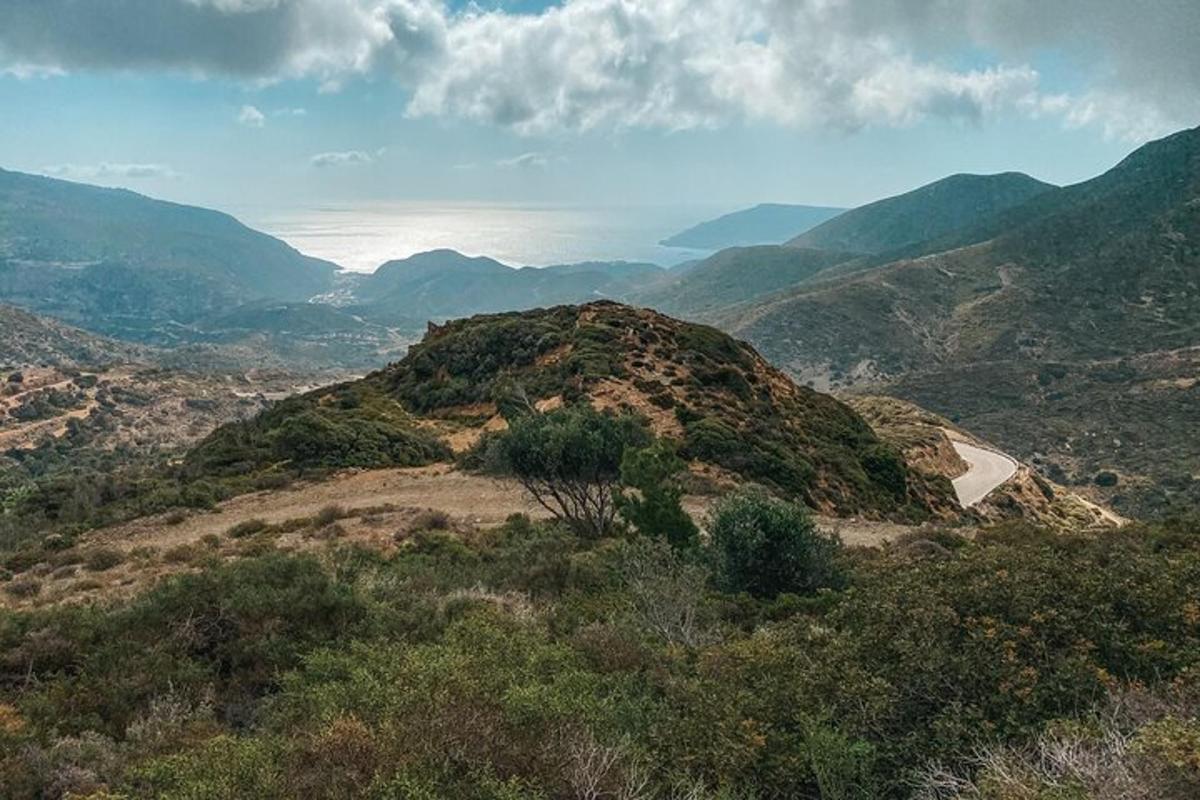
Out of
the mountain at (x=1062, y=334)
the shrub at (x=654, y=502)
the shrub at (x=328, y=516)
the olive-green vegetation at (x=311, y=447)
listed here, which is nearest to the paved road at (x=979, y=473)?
the mountain at (x=1062, y=334)

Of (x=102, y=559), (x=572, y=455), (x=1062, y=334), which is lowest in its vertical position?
(x=1062, y=334)

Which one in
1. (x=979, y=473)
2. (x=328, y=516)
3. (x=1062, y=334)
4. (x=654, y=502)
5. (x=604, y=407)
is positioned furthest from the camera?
(x=1062, y=334)

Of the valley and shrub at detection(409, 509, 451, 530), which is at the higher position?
the valley

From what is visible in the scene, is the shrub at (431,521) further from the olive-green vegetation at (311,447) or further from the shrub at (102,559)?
the olive-green vegetation at (311,447)

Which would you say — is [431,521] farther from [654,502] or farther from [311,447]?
[311,447]

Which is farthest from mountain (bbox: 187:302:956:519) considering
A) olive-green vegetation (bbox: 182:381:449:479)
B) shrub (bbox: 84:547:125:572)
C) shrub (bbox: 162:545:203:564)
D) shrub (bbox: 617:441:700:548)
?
shrub (bbox: 617:441:700:548)

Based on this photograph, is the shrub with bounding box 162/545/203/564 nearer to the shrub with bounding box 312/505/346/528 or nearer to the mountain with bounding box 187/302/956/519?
the shrub with bounding box 312/505/346/528

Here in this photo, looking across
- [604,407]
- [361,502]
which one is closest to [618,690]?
[361,502]

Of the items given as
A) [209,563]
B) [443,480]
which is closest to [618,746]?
[209,563]
